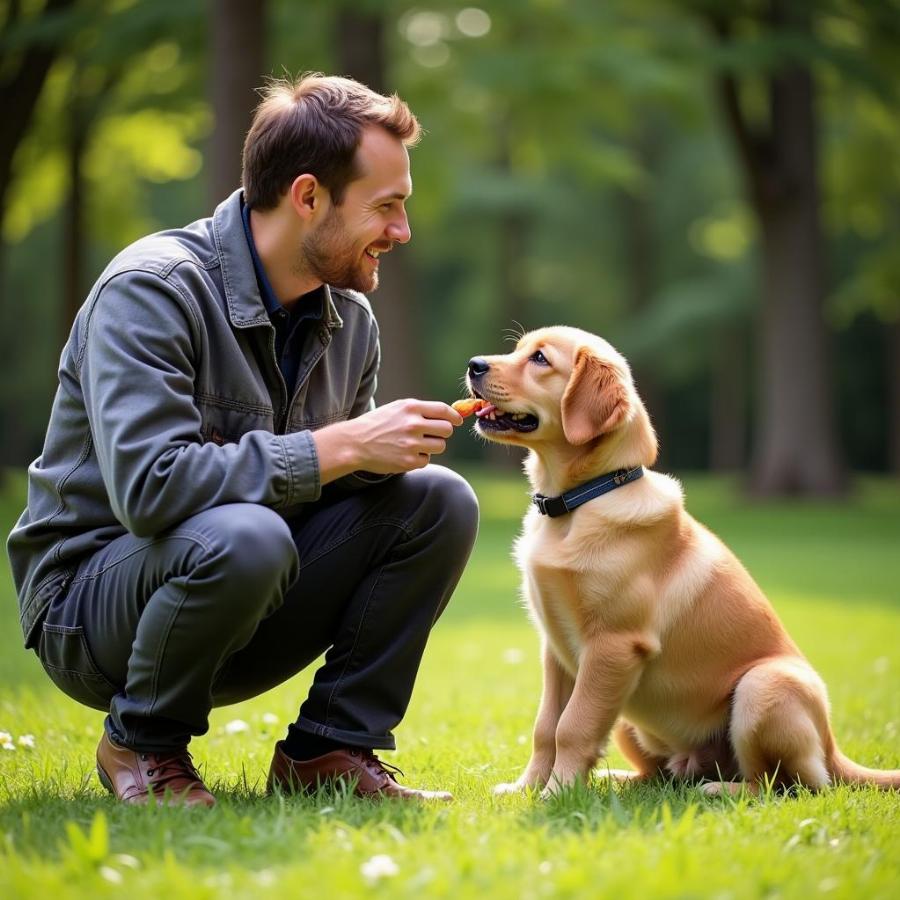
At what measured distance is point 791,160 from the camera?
56.3ft

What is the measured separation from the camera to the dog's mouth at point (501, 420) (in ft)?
12.5

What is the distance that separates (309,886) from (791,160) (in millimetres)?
16528

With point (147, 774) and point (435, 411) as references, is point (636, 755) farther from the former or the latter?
point (147, 774)

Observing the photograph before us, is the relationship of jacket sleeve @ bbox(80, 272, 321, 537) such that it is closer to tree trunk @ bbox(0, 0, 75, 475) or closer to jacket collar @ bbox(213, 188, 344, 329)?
jacket collar @ bbox(213, 188, 344, 329)

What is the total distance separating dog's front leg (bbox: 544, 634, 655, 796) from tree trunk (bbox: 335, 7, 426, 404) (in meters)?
11.7

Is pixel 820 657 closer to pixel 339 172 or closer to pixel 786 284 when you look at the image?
pixel 339 172

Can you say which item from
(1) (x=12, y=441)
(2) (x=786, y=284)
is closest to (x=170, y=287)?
(2) (x=786, y=284)

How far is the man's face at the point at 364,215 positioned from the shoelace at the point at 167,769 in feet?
4.55

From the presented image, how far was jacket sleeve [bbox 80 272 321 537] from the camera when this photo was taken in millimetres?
2896

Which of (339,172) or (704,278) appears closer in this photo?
(339,172)

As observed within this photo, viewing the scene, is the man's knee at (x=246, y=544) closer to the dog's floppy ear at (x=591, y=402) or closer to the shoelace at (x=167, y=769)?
the shoelace at (x=167, y=769)

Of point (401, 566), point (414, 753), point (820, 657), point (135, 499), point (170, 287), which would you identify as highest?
point (170, 287)

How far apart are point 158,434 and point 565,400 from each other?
1.31m

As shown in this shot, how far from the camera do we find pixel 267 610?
305 centimetres
